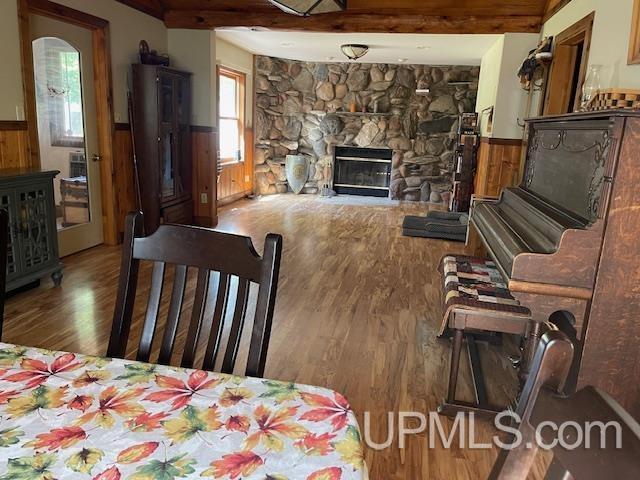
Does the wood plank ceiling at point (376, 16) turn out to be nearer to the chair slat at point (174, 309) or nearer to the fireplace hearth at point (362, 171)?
the fireplace hearth at point (362, 171)

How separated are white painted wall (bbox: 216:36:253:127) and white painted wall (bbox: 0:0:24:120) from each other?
3283mm

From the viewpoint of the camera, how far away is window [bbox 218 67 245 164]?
7.26 meters

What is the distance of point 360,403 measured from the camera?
7.30 feet

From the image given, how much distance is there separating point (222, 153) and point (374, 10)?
3.22 meters

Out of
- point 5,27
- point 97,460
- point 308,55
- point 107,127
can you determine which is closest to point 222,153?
point 308,55

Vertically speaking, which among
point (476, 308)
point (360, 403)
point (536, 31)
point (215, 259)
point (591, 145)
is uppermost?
point (536, 31)

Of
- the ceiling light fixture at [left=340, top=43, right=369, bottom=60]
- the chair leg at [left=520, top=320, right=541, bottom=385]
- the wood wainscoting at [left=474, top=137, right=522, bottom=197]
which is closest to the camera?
the chair leg at [left=520, top=320, right=541, bottom=385]

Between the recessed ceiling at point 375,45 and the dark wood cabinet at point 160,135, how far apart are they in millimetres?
1098

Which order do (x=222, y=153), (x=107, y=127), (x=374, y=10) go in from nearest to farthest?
1. (x=107, y=127)
2. (x=374, y=10)
3. (x=222, y=153)

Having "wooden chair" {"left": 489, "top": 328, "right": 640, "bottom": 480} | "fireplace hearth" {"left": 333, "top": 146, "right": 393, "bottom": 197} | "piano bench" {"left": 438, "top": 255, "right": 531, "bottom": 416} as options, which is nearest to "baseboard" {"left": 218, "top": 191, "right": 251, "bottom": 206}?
"fireplace hearth" {"left": 333, "top": 146, "right": 393, "bottom": 197}

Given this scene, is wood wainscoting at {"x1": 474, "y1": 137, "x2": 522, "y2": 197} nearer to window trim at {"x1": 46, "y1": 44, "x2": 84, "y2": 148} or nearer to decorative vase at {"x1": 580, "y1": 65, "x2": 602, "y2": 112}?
decorative vase at {"x1": 580, "y1": 65, "x2": 602, "y2": 112}

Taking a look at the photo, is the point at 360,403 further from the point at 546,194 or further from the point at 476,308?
the point at 546,194

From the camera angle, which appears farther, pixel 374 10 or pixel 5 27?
pixel 374 10

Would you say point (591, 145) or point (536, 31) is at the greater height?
point (536, 31)
